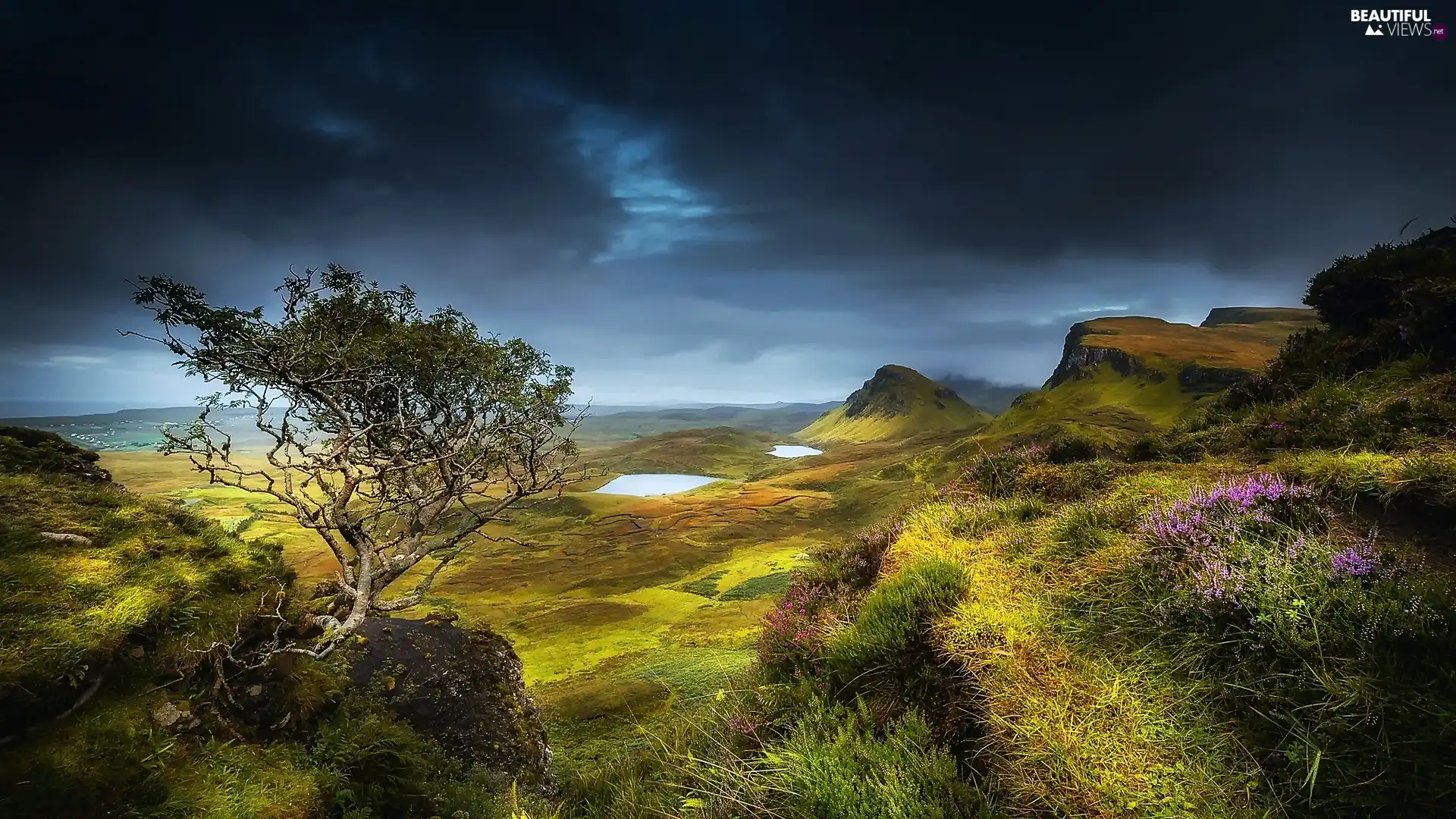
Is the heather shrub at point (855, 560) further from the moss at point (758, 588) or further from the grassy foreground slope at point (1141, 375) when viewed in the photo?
the grassy foreground slope at point (1141, 375)

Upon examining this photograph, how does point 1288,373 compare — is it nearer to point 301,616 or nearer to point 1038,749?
point 1038,749

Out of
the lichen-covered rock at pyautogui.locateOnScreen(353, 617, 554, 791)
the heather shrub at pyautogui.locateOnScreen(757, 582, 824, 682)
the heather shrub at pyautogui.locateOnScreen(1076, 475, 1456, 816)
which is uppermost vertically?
the heather shrub at pyautogui.locateOnScreen(1076, 475, 1456, 816)

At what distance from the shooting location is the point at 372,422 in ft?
54.0

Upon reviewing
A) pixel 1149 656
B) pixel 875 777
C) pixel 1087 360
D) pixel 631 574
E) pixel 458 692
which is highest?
pixel 1087 360

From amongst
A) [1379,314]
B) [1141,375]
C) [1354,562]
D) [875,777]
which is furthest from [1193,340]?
[875,777]

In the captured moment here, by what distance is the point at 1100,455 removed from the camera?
11.3 metres

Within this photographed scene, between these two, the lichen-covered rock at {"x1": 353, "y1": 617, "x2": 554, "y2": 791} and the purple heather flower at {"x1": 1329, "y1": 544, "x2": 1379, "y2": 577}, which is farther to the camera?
the lichen-covered rock at {"x1": 353, "y1": 617, "x2": 554, "y2": 791}

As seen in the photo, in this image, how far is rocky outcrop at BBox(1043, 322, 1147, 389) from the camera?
430 feet

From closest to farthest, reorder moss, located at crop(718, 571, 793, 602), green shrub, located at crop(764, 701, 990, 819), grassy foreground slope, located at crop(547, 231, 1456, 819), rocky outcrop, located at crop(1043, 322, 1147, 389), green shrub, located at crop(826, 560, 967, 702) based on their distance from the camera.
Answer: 1. grassy foreground slope, located at crop(547, 231, 1456, 819)
2. green shrub, located at crop(764, 701, 990, 819)
3. green shrub, located at crop(826, 560, 967, 702)
4. moss, located at crop(718, 571, 793, 602)
5. rocky outcrop, located at crop(1043, 322, 1147, 389)

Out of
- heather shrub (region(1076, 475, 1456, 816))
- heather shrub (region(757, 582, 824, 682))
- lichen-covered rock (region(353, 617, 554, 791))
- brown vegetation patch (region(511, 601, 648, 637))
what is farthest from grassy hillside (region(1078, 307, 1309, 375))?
lichen-covered rock (region(353, 617, 554, 791))

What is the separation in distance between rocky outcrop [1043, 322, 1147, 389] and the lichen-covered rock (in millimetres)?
155337

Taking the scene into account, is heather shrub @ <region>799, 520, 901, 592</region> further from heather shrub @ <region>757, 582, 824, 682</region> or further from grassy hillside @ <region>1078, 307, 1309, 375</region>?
grassy hillside @ <region>1078, 307, 1309, 375</region>

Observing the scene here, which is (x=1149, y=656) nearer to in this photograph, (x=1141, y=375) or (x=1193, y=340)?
(x=1141, y=375)

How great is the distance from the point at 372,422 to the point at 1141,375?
6143 inches
